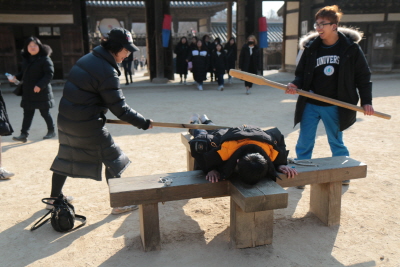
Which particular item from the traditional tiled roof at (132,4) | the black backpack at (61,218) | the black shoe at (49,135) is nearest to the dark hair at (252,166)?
the black backpack at (61,218)

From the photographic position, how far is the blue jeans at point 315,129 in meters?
3.46

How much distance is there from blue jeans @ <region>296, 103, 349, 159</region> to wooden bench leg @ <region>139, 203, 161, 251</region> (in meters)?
1.76

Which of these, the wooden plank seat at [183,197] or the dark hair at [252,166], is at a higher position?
the dark hair at [252,166]

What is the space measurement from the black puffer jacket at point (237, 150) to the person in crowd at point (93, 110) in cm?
62

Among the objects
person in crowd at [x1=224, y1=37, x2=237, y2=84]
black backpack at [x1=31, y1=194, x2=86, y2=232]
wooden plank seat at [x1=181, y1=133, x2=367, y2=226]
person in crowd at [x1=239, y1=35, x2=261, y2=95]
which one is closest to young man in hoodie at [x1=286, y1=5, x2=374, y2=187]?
wooden plank seat at [x1=181, y1=133, x2=367, y2=226]

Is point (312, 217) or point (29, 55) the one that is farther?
point (29, 55)

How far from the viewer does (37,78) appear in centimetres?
525

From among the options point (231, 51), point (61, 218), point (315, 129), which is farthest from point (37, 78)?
point (231, 51)

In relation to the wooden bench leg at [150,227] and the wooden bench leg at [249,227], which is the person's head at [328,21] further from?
the wooden bench leg at [150,227]

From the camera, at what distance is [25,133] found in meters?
5.46

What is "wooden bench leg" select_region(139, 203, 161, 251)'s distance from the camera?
8.09 ft

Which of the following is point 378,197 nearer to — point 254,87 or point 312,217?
point 312,217

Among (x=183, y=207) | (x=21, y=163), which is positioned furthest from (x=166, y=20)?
(x=183, y=207)

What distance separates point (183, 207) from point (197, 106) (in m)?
5.25
